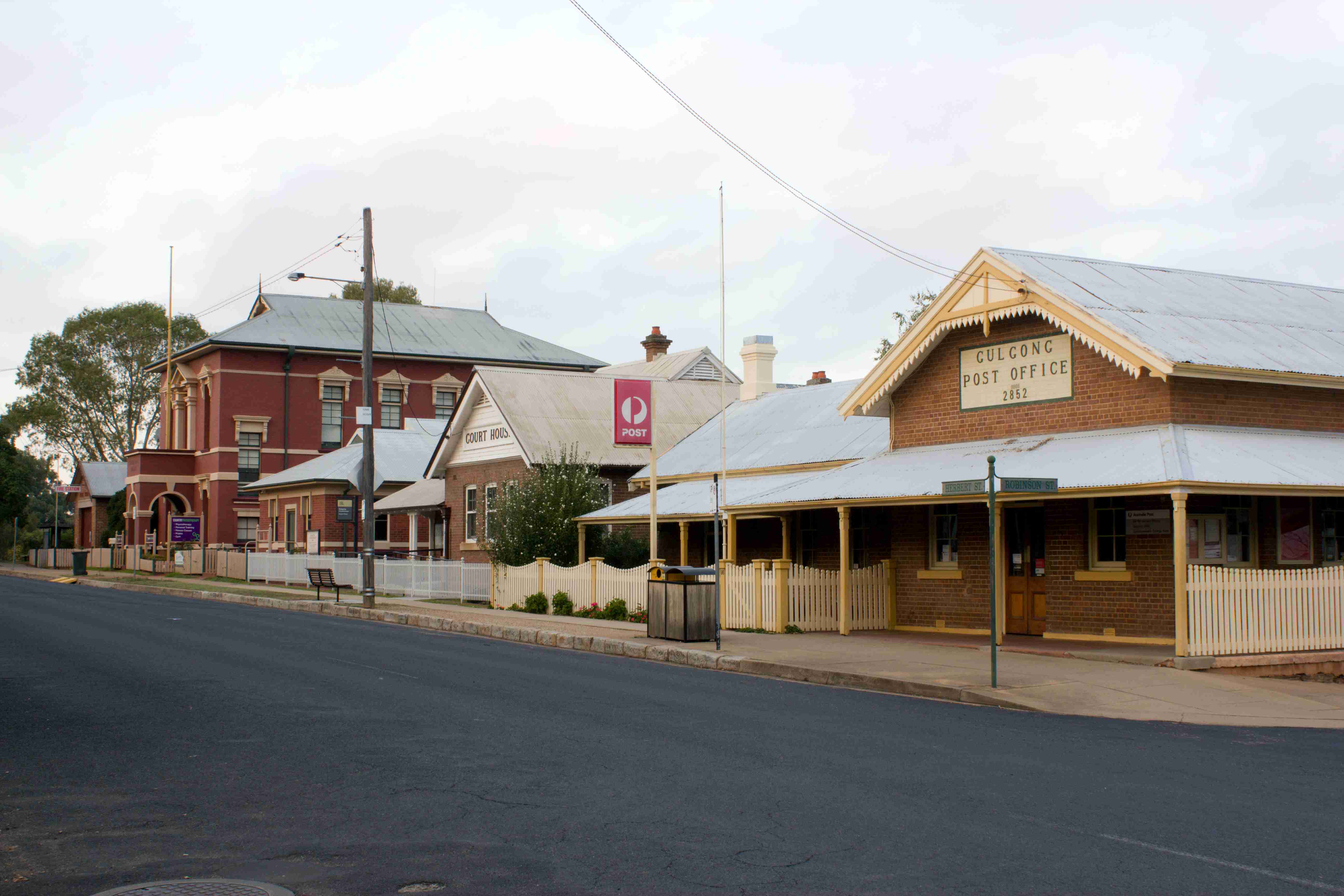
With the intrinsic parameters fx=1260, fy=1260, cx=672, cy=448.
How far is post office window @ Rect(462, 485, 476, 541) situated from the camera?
124 ft

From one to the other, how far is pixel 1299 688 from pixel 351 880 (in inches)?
516

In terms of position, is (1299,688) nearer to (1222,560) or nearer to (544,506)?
(1222,560)

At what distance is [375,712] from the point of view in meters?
12.4

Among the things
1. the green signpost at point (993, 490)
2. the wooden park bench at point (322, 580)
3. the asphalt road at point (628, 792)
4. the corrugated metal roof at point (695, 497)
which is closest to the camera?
the asphalt road at point (628, 792)

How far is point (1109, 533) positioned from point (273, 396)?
163ft

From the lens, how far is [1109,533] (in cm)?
1930

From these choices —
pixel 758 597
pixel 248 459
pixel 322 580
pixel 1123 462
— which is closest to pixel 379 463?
pixel 322 580

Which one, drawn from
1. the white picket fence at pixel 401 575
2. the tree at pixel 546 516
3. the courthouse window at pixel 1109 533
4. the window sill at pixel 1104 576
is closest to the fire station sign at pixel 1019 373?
the courthouse window at pixel 1109 533

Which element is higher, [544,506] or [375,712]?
[544,506]

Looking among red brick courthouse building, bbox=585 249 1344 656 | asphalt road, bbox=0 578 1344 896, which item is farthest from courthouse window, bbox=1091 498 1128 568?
asphalt road, bbox=0 578 1344 896

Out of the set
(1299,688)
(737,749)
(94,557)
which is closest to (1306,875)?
(737,749)

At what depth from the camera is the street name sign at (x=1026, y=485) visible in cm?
1484

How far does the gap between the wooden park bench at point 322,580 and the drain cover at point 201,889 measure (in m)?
26.4

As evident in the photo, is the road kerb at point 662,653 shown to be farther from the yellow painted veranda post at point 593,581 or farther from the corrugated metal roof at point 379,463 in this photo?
the corrugated metal roof at point 379,463
